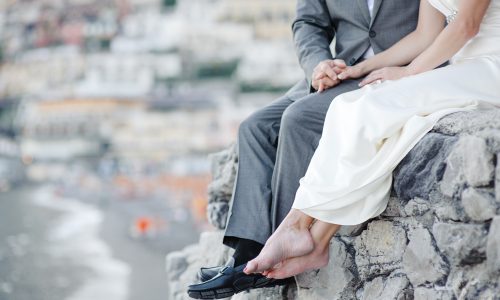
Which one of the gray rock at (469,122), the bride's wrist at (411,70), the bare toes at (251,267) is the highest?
the bride's wrist at (411,70)

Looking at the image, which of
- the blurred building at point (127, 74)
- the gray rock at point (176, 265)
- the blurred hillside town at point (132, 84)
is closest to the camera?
the gray rock at point (176, 265)

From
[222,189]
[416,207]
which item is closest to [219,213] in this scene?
[222,189]

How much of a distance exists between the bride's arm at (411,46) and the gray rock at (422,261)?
0.65m

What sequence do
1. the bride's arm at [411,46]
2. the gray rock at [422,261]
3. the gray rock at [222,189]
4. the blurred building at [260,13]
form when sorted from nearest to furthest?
the gray rock at [422,261], the bride's arm at [411,46], the gray rock at [222,189], the blurred building at [260,13]

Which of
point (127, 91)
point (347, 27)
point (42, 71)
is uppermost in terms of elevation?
point (42, 71)

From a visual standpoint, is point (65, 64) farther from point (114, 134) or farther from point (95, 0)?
point (114, 134)

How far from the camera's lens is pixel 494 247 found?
170 centimetres

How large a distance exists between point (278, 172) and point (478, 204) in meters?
0.73

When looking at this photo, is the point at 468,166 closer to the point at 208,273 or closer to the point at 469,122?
the point at 469,122

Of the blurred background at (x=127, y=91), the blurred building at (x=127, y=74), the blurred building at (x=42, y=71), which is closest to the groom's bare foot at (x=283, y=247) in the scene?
the blurred background at (x=127, y=91)

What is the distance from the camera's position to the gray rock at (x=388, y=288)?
2.02 meters

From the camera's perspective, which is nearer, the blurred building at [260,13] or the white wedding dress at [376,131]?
the white wedding dress at [376,131]

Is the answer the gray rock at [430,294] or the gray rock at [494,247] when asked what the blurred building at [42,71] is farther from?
the gray rock at [494,247]

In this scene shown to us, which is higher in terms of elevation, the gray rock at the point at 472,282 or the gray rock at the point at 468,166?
the gray rock at the point at 468,166
